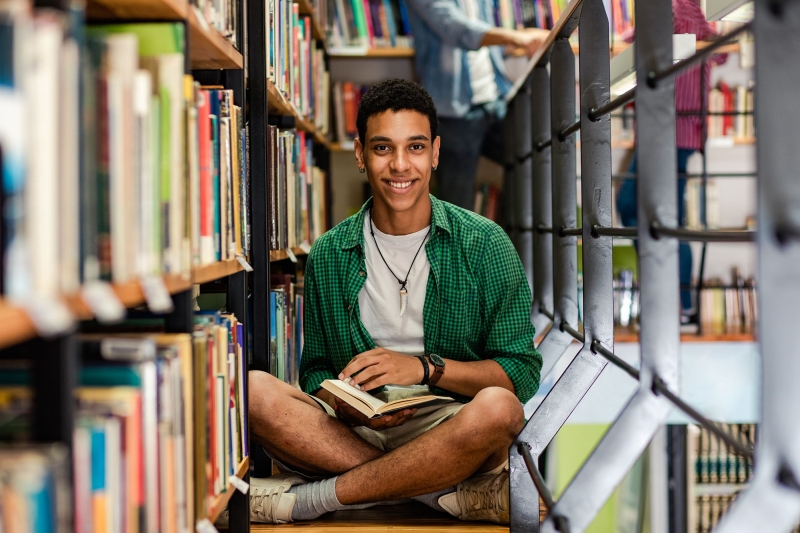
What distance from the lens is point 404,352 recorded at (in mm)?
1830

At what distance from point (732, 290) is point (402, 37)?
6.44ft

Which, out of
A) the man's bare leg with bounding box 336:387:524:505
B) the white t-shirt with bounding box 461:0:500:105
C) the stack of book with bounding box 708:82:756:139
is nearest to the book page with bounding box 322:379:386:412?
the man's bare leg with bounding box 336:387:524:505

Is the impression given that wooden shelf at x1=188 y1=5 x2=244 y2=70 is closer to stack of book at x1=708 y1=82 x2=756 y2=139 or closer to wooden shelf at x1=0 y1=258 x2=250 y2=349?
wooden shelf at x1=0 y1=258 x2=250 y2=349

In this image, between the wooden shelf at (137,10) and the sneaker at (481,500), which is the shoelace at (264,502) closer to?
the sneaker at (481,500)

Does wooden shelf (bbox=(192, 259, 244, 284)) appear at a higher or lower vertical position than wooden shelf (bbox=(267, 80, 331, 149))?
lower

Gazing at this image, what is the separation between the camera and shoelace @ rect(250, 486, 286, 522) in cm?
159

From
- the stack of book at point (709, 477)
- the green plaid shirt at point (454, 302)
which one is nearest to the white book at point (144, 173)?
the green plaid shirt at point (454, 302)

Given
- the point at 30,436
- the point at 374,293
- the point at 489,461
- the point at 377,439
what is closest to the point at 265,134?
the point at 374,293

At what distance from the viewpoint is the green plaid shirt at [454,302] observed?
5.80 feet

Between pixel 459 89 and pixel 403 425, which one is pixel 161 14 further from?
pixel 459 89

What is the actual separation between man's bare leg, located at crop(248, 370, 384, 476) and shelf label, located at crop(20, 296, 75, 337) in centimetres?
103

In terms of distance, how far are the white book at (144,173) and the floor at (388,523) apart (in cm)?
93

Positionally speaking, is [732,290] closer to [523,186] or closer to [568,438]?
[568,438]

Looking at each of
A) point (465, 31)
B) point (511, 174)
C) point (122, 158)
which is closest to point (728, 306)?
point (511, 174)
